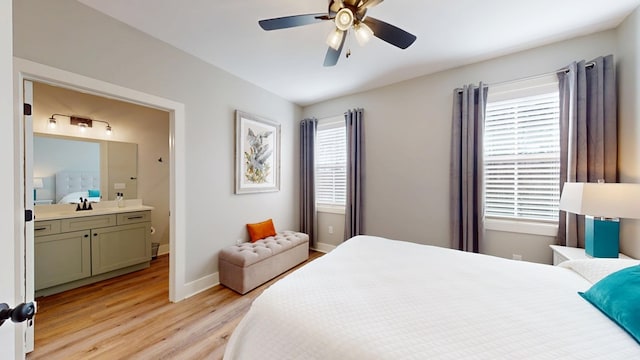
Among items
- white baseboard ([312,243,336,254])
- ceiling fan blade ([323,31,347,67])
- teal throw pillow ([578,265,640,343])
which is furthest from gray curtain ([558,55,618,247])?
white baseboard ([312,243,336,254])

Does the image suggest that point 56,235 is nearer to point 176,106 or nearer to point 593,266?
point 176,106

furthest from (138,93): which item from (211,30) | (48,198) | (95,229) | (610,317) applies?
(610,317)

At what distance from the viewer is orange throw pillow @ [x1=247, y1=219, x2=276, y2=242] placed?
3.16 m

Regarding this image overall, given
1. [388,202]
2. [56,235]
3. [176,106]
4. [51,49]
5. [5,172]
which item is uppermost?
[51,49]

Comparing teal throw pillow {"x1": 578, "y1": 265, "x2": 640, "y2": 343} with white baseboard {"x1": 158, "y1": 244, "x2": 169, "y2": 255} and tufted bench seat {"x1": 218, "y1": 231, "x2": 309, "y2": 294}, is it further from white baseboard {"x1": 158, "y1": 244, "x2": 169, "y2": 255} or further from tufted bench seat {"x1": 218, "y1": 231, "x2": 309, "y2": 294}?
white baseboard {"x1": 158, "y1": 244, "x2": 169, "y2": 255}

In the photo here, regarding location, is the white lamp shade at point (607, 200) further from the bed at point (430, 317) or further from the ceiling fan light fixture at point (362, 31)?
the ceiling fan light fixture at point (362, 31)

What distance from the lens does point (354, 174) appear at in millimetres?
3479

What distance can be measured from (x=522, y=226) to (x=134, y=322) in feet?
12.8

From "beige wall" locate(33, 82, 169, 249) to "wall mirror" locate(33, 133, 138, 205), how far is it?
80 mm

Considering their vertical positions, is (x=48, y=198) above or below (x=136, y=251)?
above

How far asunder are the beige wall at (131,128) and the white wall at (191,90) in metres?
1.74

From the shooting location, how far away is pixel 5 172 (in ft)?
2.03

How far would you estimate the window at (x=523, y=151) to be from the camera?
230cm

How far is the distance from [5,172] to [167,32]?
2.14m
